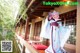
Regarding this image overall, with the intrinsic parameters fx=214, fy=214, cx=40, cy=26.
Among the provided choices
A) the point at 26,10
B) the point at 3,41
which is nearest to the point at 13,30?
the point at 3,41

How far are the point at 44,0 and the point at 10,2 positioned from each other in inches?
20.1

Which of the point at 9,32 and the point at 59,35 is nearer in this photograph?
the point at 59,35

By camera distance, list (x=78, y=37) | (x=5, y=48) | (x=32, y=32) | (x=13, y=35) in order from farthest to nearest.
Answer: (x=32, y=32) → (x=13, y=35) → (x=5, y=48) → (x=78, y=37)

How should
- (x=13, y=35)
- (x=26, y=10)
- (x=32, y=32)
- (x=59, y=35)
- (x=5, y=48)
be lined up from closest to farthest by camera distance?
1. (x=59, y=35)
2. (x=5, y=48)
3. (x=13, y=35)
4. (x=26, y=10)
5. (x=32, y=32)

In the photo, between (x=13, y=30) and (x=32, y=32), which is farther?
(x=32, y=32)

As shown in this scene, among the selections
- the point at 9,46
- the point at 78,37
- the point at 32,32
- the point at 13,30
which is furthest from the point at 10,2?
the point at 32,32

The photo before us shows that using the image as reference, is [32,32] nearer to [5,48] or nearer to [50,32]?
[5,48]

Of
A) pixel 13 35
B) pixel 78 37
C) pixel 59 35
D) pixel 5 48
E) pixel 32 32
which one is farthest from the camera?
pixel 32 32

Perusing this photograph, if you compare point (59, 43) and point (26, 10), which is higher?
A: point (26, 10)

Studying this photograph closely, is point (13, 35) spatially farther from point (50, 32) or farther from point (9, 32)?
point (50, 32)

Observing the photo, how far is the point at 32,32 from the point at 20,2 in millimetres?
2338

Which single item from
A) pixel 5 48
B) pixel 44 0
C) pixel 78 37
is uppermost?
pixel 44 0

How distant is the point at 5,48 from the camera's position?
205 centimetres

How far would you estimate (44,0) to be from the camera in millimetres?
1750
